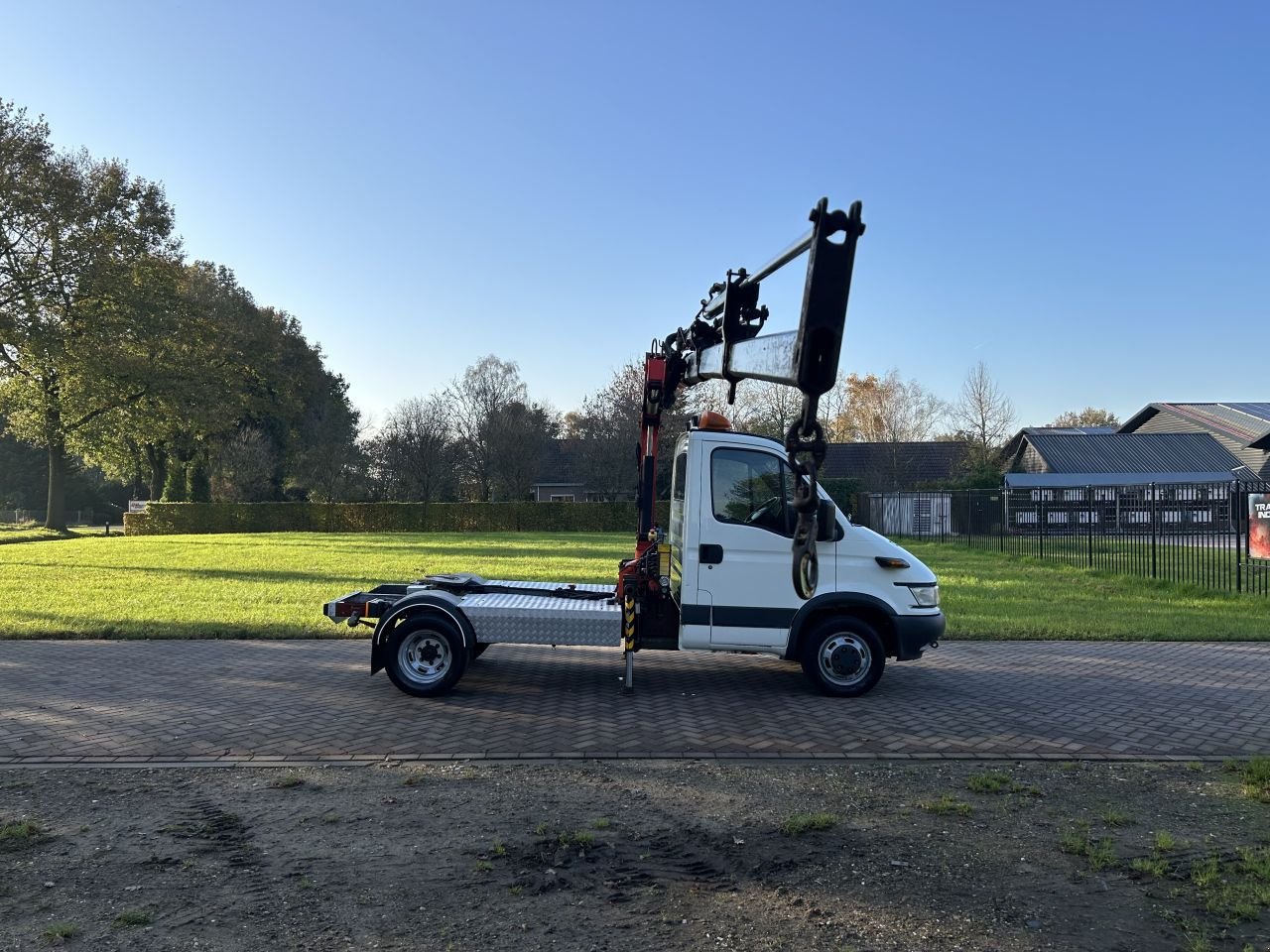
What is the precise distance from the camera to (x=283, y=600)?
607 inches

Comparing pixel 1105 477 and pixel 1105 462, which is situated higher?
pixel 1105 462

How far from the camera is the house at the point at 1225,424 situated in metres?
45.5

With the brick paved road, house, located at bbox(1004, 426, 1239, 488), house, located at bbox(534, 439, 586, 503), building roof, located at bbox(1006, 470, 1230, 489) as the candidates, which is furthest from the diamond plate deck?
house, located at bbox(534, 439, 586, 503)

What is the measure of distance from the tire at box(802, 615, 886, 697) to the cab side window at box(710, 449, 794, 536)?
993 mm

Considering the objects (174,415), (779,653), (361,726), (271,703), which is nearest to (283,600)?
(271,703)

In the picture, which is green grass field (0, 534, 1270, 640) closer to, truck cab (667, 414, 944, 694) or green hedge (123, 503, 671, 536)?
truck cab (667, 414, 944, 694)

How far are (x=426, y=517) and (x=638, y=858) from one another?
46205 millimetres

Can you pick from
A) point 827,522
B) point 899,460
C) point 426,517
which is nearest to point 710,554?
point 827,522

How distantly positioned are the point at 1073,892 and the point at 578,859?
7.87 ft

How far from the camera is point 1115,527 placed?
27297mm

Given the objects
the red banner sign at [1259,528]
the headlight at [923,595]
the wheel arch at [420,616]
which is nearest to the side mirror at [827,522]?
the headlight at [923,595]

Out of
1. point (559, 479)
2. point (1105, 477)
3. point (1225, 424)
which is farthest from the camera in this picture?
point (559, 479)

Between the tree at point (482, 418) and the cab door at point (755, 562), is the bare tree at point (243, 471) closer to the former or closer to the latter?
the tree at point (482, 418)

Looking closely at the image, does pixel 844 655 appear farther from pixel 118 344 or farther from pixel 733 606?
pixel 118 344
